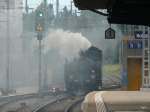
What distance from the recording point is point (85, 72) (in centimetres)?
4338

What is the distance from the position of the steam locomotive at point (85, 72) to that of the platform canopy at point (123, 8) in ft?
68.6

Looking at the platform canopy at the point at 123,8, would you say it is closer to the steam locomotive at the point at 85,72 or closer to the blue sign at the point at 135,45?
the steam locomotive at the point at 85,72

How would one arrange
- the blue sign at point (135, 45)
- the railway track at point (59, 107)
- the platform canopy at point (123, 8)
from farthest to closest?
1. the blue sign at point (135, 45)
2. the railway track at point (59, 107)
3. the platform canopy at point (123, 8)

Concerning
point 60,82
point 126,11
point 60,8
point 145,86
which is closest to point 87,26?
point 60,8

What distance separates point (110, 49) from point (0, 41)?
1367cm

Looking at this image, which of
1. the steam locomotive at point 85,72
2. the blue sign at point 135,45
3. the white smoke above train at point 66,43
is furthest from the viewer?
the white smoke above train at point 66,43

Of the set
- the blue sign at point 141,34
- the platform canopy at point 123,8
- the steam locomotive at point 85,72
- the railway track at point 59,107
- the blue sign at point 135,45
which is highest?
the platform canopy at point 123,8

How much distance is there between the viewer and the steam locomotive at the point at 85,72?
4231 cm

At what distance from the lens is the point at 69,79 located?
43.4m

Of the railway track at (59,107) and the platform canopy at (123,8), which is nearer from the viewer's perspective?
the platform canopy at (123,8)

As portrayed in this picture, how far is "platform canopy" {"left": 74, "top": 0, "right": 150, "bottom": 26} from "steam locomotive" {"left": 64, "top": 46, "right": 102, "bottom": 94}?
20908 millimetres

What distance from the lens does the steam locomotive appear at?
4231 cm

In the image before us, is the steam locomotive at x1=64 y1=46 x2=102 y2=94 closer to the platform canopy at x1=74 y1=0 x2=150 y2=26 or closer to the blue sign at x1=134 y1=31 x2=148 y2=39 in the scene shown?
the blue sign at x1=134 y1=31 x2=148 y2=39

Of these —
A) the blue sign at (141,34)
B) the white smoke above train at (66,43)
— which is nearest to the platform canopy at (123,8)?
the blue sign at (141,34)
